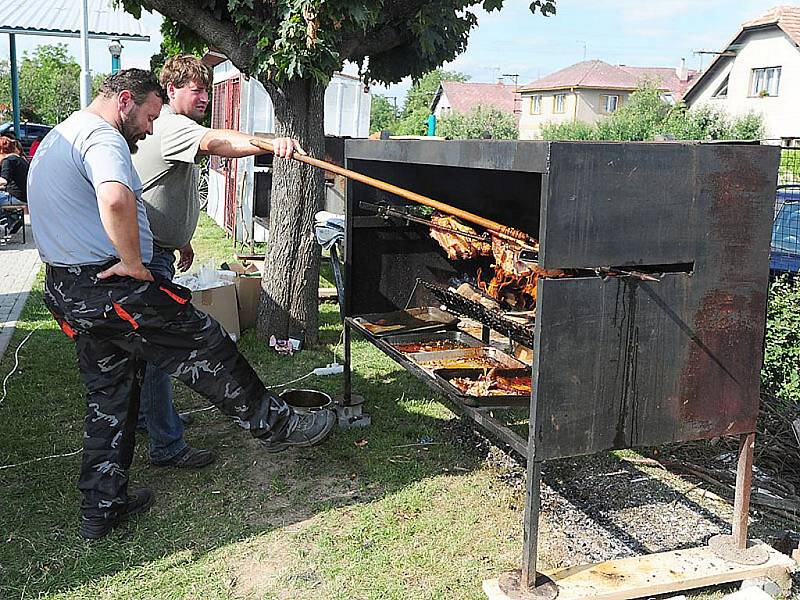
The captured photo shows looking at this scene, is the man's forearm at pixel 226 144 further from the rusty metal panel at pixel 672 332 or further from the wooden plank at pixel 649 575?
the wooden plank at pixel 649 575

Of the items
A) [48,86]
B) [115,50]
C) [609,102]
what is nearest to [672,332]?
[115,50]

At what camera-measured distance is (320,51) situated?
597 cm

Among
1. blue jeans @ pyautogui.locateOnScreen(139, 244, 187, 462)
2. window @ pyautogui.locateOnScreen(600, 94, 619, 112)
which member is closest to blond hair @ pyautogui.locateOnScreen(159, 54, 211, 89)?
blue jeans @ pyautogui.locateOnScreen(139, 244, 187, 462)

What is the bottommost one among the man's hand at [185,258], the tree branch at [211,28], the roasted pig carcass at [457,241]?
the man's hand at [185,258]

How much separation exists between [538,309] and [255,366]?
13.4ft

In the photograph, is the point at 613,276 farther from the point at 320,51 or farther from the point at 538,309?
the point at 320,51

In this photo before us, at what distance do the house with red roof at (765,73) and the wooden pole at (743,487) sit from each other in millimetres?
36347

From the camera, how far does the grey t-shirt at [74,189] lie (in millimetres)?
3445

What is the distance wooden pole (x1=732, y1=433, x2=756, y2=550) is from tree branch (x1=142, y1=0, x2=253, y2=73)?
4.70 m

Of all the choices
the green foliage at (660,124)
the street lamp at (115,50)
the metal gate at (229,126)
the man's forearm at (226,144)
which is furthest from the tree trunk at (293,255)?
the green foliage at (660,124)

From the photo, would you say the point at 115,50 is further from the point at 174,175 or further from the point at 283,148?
the point at 283,148

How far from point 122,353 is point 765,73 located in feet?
135

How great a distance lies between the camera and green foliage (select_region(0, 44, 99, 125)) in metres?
47.4

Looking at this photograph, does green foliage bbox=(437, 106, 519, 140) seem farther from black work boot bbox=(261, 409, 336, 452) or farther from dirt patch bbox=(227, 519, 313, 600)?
dirt patch bbox=(227, 519, 313, 600)
